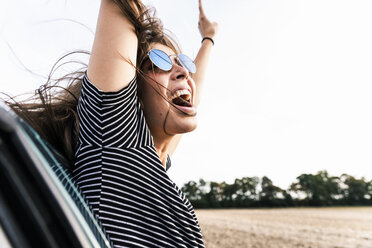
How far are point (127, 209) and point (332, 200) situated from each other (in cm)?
7531

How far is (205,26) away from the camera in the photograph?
3602mm

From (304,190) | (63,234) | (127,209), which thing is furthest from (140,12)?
(304,190)

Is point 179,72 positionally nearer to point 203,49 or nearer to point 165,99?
point 165,99

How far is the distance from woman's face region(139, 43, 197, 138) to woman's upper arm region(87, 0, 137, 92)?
0.43 m

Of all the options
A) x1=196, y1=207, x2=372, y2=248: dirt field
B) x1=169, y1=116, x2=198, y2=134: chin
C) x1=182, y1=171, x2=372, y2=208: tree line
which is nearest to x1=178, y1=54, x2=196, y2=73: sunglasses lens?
x1=169, y1=116, x2=198, y2=134: chin

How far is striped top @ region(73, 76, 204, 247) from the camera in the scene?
3.82 ft

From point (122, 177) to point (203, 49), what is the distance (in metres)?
2.59

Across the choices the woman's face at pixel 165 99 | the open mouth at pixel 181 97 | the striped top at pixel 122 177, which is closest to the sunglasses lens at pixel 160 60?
the woman's face at pixel 165 99

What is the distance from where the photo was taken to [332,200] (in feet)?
211

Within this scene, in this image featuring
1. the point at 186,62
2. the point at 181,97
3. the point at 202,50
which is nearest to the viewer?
the point at 181,97

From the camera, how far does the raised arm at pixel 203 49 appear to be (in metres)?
3.20

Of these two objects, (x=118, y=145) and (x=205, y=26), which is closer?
(x=118, y=145)

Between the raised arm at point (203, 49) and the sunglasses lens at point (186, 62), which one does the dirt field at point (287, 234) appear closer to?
the raised arm at point (203, 49)

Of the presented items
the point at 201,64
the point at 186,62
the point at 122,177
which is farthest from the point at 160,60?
the point at 201,64
